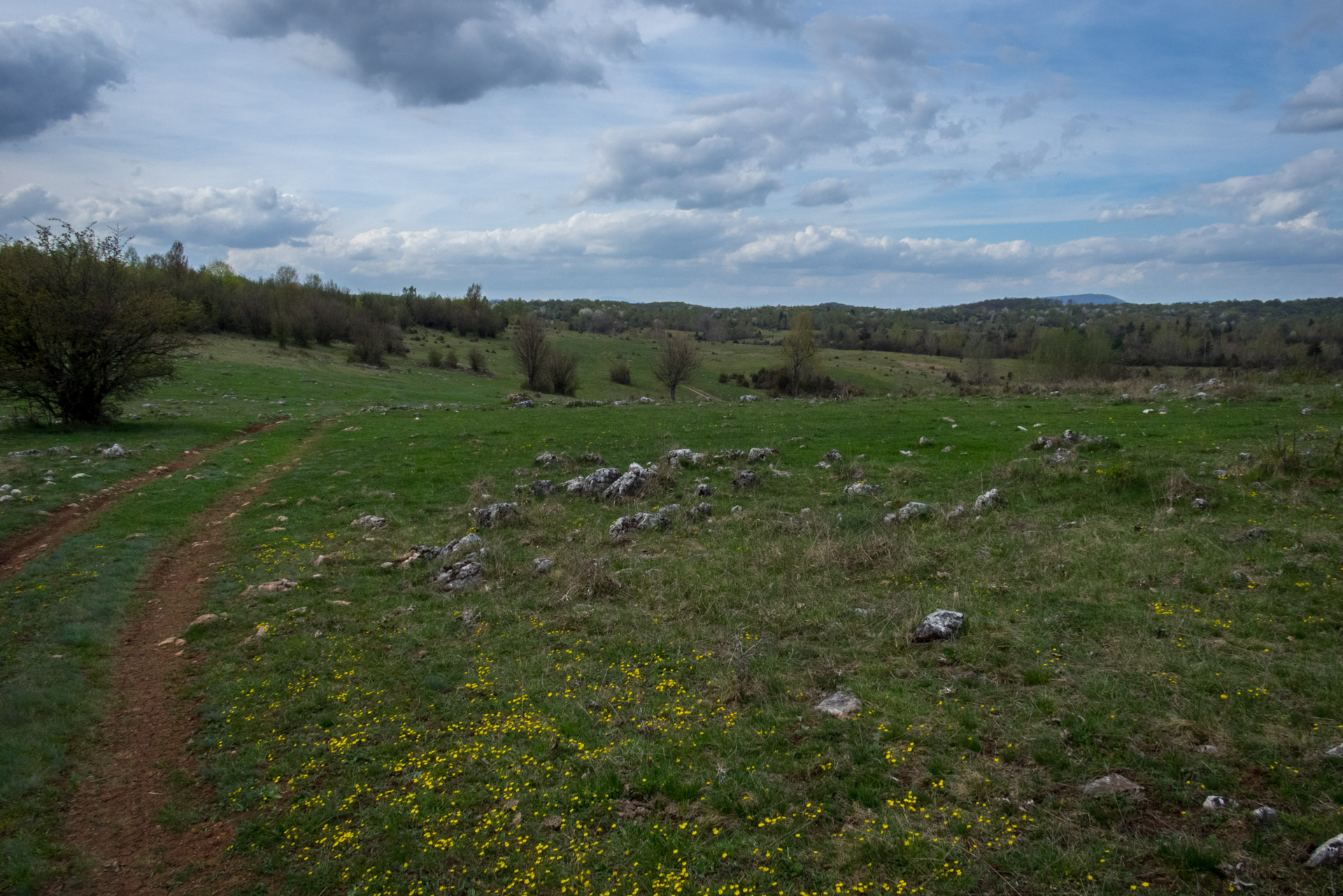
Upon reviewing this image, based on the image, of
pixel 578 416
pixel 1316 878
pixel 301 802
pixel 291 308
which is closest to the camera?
pixel 1316 878

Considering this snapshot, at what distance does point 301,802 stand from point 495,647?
3.46 meters

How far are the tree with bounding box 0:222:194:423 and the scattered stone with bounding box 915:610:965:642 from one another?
31034mm

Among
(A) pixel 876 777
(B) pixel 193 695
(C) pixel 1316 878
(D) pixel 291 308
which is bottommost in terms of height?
(B) pixel 193 695

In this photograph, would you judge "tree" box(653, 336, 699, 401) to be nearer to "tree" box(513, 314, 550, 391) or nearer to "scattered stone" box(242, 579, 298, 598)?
"tree" box(513, 314, 550, 391)

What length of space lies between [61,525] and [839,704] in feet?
60.4

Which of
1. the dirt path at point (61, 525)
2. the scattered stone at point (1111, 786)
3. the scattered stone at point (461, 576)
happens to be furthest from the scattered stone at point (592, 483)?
the scattered stone at point (1111, 786)

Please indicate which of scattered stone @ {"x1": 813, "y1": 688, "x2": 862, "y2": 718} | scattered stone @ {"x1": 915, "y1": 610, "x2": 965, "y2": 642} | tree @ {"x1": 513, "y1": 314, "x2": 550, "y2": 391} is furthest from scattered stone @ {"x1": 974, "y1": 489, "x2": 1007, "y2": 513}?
tree @ {"x1": 513, "y1": 314, "x2": 550, "y2": 391}

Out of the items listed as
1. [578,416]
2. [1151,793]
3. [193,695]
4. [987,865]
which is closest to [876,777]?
[987,865]

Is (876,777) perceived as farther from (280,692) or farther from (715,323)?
(715,323)

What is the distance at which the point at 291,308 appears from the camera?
254 ft

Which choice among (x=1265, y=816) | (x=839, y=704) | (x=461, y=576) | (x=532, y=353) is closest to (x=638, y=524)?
(x=461, y=576)

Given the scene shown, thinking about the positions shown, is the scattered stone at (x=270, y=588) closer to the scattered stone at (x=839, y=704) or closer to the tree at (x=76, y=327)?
the scattered stone at (x=839, y=704)

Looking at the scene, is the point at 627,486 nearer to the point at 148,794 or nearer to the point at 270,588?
the point at 270,588

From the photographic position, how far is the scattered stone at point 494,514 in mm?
16047
